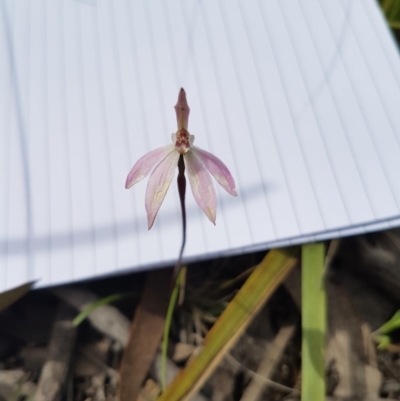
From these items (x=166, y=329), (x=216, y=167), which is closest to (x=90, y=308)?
(x=166, y=329)

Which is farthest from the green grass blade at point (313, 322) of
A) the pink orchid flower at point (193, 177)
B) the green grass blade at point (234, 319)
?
the pink orchid flower at point (193, 177)

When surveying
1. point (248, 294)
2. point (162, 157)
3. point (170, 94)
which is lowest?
point (248, 294)

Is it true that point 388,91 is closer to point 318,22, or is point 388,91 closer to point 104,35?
point 318,22

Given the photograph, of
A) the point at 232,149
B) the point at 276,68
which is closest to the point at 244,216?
the point at 232,149

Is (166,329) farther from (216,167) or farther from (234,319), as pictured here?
A: (216,167)

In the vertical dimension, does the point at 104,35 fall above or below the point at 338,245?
above

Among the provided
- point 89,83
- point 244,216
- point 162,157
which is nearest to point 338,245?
point 244,216

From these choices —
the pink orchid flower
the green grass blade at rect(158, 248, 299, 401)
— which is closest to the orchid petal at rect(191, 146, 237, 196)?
the pink orchid flower

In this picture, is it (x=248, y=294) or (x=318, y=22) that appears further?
(x=318, y=22)
